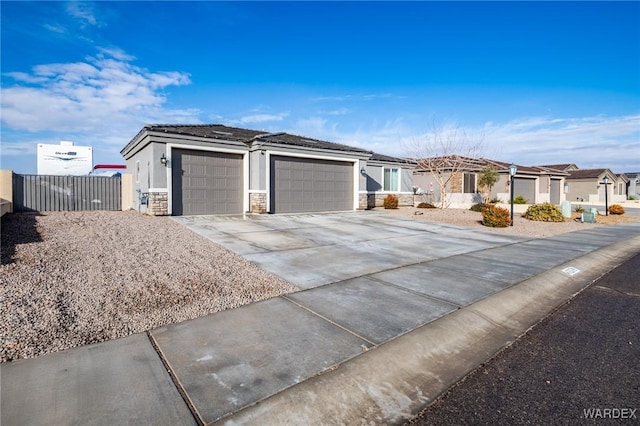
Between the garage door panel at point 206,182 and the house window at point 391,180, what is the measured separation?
1102 cm

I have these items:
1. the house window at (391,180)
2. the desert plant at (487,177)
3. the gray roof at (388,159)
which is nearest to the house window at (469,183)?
the desert plant at (487,177)

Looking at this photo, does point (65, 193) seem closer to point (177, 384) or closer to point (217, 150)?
point (217, 150)

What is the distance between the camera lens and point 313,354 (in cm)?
342

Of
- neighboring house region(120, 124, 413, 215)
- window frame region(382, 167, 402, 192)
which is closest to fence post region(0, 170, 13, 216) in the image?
neighboring house region(120, 124, 413, 215)

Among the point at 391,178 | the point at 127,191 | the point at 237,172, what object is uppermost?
the point at 391,178

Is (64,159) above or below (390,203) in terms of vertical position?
above

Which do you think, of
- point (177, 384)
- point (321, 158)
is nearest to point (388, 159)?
point (321, 158)

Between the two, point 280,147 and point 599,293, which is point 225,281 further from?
point 280,147

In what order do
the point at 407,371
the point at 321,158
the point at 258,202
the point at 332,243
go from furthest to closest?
the point at 321,158 → the point at 258,202 → the point at 332,243 → the point at 407,371

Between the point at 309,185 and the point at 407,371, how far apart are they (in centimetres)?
1490

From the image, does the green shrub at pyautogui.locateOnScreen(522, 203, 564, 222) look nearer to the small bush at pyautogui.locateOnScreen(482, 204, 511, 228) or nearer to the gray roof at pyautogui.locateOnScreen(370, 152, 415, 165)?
the small bush at pyautogui.locateOnScreen(482, 204, 511, 228)

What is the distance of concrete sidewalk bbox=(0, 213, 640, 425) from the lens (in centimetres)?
260

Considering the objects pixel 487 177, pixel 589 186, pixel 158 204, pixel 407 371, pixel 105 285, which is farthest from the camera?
pixel 589 186

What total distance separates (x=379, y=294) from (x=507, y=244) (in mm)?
6775
